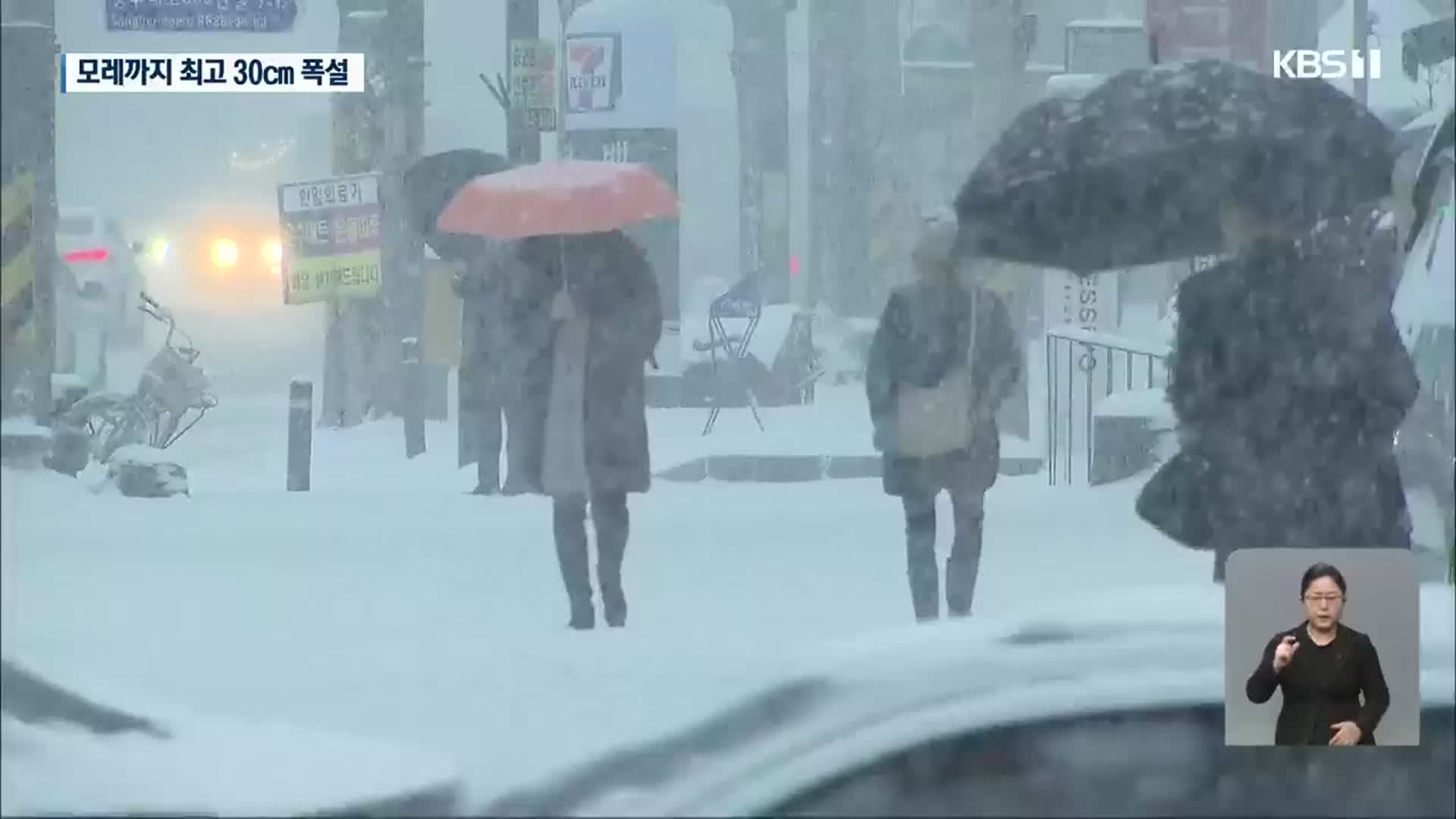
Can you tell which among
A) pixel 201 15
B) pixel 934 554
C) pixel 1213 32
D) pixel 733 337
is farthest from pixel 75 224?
pixel 1213 32

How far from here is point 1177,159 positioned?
4.27 meters

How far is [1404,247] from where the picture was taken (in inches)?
168

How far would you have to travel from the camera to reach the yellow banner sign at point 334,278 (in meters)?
4.33

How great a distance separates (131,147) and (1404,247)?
9.07 feet

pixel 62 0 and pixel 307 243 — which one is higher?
pixel 62 0

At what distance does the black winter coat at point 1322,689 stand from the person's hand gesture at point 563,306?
169cm

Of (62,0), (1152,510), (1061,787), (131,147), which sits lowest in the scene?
(1061,787)

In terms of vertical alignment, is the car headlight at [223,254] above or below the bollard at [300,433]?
above

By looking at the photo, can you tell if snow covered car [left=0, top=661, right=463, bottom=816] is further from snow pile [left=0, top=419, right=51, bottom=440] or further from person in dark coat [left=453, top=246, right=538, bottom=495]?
person in dark coat [left=453, top=246, right=538, bottom=495]

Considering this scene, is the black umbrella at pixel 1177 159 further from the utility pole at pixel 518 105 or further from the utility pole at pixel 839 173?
the utility pole at pixel 518 105

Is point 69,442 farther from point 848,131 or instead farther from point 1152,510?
point 1152,510

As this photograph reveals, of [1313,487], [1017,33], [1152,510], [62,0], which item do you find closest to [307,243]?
[62,0]
